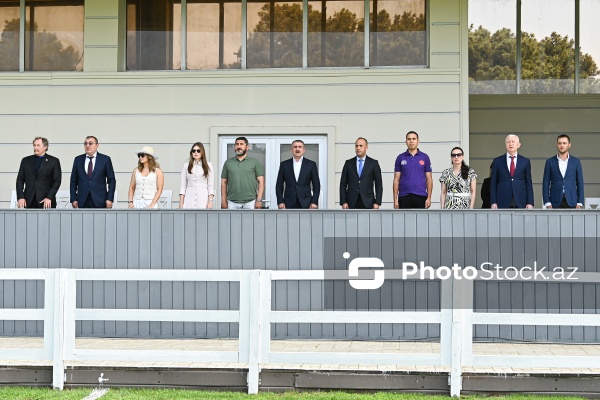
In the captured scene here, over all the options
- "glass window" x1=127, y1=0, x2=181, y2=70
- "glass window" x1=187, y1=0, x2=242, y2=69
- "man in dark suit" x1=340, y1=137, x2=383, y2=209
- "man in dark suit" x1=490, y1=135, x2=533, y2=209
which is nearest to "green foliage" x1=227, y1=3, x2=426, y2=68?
"glass window" x1=187, y1=0, x2=242, y2=69

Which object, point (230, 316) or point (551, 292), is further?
point (551, 292)

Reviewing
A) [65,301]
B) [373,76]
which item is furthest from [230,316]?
[373,76]

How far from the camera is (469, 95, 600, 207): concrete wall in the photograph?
18.6 metres

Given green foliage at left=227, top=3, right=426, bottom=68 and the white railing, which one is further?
green foliage at left=227, top=3, right=426, bottom=68

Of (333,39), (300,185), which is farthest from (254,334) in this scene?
(333,39)

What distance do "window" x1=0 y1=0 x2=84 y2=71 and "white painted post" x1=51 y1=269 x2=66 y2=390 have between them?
8.00m

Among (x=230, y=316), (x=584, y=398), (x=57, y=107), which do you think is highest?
(x=57, y=107)

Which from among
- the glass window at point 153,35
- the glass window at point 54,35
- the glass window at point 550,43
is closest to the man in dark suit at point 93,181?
the glass window at point 153,35

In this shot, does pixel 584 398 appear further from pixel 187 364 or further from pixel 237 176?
pixel 237 176

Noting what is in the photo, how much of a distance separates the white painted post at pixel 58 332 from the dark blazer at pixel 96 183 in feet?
13.2

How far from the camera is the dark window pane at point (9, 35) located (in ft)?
56.9

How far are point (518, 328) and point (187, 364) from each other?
420cm

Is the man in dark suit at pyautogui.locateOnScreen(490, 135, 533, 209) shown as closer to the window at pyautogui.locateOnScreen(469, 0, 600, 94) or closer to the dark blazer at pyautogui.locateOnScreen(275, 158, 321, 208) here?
the dark blazer at pyautogui.locateOnScreen(275, 158, 321, 208)

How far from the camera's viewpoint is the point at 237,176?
13.6 m
